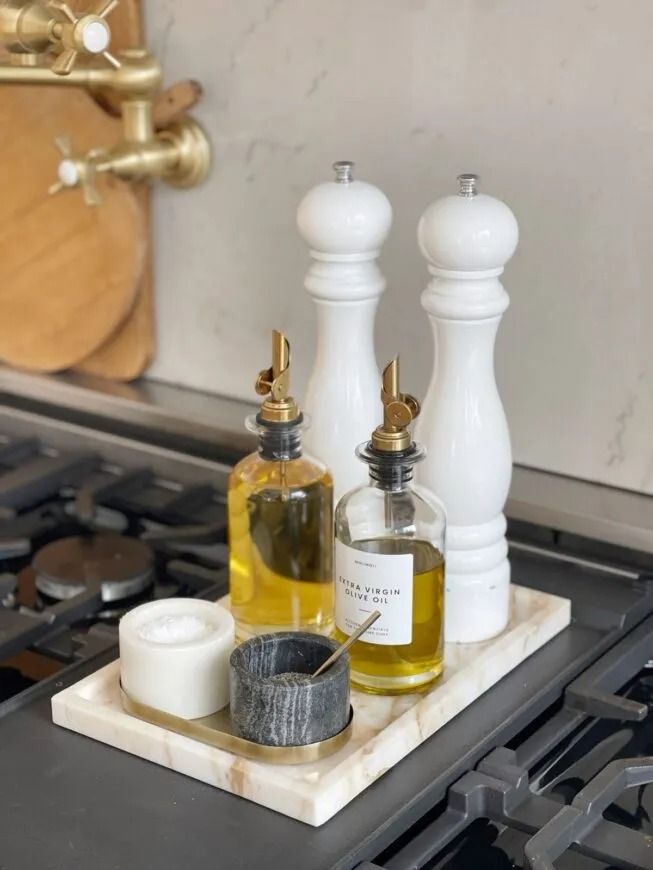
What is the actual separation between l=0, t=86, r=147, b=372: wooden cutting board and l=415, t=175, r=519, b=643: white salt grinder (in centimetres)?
49

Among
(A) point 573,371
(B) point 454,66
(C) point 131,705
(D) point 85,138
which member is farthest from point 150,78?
(C) point 131,705

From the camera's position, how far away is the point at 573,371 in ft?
3.52

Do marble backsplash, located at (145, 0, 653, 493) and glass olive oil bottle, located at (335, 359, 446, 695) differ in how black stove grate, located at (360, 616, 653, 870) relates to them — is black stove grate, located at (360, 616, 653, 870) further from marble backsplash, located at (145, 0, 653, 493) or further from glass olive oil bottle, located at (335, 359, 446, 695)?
marble backsplash, located at (145, 0, 653, 493)

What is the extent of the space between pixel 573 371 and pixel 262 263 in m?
0.33

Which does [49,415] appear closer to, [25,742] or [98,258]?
[98,258]

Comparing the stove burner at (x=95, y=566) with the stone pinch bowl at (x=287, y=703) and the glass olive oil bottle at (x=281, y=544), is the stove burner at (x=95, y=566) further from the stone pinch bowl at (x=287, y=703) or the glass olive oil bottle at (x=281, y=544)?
the stone pinch bowl at (x=287, y=703)

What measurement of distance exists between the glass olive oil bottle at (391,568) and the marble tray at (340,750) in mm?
21

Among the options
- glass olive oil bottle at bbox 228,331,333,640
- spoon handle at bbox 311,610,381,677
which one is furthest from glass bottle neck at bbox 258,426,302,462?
spoon handle at bbox 311,610,381,677

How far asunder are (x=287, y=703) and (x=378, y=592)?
0.10 m

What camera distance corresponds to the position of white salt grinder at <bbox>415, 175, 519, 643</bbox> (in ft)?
2.80

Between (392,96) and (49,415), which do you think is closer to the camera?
(392,96)

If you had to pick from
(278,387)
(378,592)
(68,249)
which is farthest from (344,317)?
(68,249)

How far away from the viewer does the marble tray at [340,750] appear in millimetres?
744

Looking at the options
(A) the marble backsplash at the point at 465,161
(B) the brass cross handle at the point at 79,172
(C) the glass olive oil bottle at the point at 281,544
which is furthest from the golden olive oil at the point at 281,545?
(B) the brass cross handle at the point at 79,172
